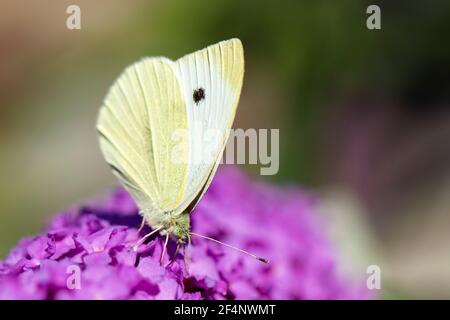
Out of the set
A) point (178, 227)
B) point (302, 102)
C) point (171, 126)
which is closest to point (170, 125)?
point (171, 126)

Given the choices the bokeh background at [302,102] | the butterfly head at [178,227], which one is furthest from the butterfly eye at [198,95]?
the bokeh background at [302,102]

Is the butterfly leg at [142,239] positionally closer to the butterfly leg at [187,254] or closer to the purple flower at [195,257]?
the purple flower at [195,257]

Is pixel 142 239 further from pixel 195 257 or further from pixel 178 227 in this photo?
pixel 195 257

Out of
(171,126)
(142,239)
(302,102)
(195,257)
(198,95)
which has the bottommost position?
(195,257)

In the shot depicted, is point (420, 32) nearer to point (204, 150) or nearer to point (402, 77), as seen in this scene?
point (402, 77)

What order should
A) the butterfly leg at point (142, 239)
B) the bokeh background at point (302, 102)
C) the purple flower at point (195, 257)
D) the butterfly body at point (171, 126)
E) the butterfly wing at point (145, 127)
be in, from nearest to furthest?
1. the purple flower at point (195, 257)
2. the butterfly leg at point (142, 239)
3. the butterfly body at point (171, 126)
4. the butterfly wing at point (145, 127)
5. the bokeh background at point (302, 102)

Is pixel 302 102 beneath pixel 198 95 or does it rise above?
beneath

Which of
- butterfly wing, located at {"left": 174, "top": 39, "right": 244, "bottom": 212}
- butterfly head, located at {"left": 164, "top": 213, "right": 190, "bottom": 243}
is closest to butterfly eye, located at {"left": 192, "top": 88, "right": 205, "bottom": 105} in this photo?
butterfly wing, located at {"left": 174, "top": 39, "right": 244, "bottom": 212}
